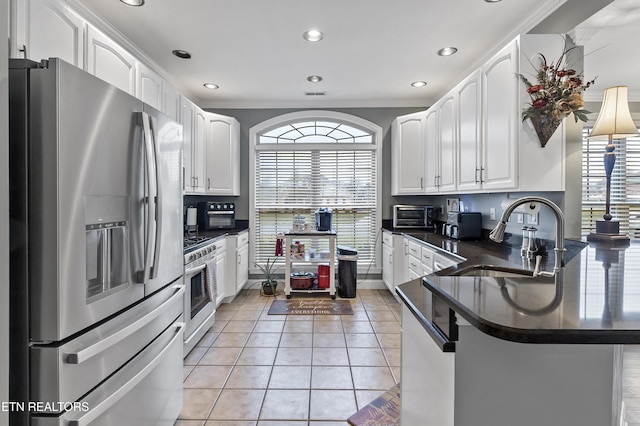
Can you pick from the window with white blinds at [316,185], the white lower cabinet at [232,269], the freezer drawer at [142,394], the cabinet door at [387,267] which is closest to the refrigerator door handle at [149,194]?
the freezer drawer at [142,394]

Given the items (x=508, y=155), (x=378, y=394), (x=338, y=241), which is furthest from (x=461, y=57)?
(x=378, y=394)

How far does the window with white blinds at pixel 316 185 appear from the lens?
16.2 feet

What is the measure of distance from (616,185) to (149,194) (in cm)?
484

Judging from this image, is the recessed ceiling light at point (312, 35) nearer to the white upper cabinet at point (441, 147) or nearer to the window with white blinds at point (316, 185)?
the white upper cabinet at point (441, 147)

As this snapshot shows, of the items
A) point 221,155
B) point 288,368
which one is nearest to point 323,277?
point 288,368

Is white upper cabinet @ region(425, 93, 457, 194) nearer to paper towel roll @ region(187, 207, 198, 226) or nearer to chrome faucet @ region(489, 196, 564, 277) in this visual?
chrome faucet @ region(489, 196, 564, 277)

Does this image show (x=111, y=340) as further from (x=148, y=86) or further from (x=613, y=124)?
(x=613, y=124)

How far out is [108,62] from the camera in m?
2.18

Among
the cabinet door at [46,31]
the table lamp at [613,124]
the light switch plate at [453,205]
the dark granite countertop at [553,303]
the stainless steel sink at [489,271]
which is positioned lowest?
the stainless steel sink at [489,271]

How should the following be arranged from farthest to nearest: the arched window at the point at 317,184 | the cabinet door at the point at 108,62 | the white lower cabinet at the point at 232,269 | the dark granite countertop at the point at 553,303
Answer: the arched window at the point at 317,184, the white lower cabinet at the point at 232,269, the cabinet door at the point at 108,62, the dark granite countertop at the point at 553,303

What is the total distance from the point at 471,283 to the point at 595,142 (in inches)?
154

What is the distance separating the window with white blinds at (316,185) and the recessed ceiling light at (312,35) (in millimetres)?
2020

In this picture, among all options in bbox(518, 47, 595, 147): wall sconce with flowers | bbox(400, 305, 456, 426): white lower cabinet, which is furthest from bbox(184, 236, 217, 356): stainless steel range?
bbox(518, 47, 595, 147): wall sconce with flowers

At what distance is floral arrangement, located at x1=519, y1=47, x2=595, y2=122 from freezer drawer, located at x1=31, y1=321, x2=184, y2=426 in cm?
264
